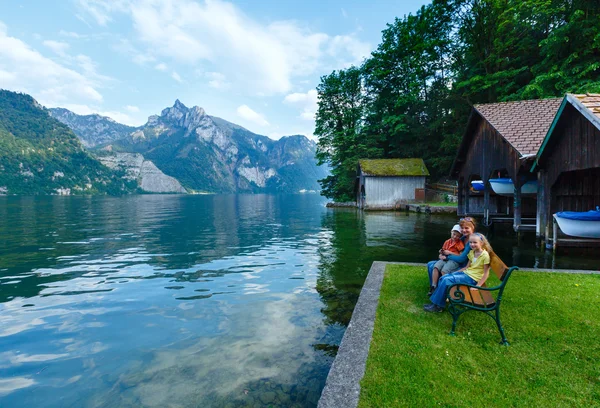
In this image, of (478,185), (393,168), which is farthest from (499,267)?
(393,168)

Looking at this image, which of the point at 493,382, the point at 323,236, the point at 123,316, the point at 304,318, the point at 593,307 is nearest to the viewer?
the point at 493,382

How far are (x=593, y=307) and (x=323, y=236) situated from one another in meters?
16.4

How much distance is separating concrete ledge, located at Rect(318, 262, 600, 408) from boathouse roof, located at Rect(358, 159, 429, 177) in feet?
119

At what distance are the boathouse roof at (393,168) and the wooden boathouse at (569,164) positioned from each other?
85.6 feet

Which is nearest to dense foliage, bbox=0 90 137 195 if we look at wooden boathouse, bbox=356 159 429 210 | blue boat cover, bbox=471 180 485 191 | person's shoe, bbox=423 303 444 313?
wooden boathouse, bbox=356 159 429 210

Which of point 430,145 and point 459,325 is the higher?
point 430,145

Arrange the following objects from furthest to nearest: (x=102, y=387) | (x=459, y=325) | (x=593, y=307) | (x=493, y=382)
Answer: (x=593, y=307), (x=459, y=325), (x=102, y=387), (x=493, y=382)

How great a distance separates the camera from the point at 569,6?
2978 centimetres

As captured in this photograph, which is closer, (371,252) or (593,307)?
(593,307)

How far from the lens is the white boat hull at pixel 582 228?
1261 cm

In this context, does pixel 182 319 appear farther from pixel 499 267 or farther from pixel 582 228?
pixel 582 228

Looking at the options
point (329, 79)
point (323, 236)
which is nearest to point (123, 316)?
point (323, 236)

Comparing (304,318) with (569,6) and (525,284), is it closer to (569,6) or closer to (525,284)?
(525,284)

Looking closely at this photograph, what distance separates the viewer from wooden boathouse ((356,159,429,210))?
41781 millimetres
